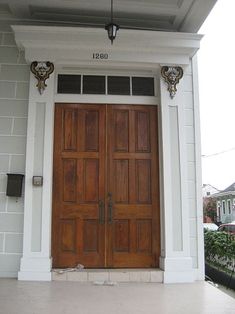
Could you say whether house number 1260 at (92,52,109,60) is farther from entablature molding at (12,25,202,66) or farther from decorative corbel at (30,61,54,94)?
decorative corbel at (30,61,54,94)

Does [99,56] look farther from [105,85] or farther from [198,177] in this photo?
[198,177]

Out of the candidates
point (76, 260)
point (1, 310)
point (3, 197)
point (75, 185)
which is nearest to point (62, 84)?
point (75, 185)

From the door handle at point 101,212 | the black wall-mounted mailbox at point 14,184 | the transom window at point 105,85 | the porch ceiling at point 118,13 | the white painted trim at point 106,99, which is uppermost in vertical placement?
the porch ceiling at point 118,13

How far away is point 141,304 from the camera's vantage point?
3291 millimetres

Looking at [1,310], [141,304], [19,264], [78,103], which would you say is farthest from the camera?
[78,103]

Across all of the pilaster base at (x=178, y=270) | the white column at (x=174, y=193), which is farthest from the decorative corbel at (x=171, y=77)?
the pilaster base at (x=178, y=270)

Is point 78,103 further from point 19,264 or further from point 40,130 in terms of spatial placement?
point 19,264

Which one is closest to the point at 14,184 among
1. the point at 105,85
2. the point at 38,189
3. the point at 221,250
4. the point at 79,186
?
the point at 38,189

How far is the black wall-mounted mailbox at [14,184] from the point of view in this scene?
4.26 m

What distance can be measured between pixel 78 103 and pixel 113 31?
107cm

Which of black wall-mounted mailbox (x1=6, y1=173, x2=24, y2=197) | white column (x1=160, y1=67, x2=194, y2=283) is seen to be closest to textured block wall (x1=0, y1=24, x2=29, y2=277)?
black wall-mounted mailbox (x1=6, y1=173, x2=24, y2=197)

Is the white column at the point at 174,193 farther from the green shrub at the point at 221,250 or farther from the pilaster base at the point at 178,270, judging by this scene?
the green shrub at the point at 221,250

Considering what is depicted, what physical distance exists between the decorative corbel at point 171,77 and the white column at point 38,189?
4.66 ft

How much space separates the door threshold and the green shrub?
233 cm
